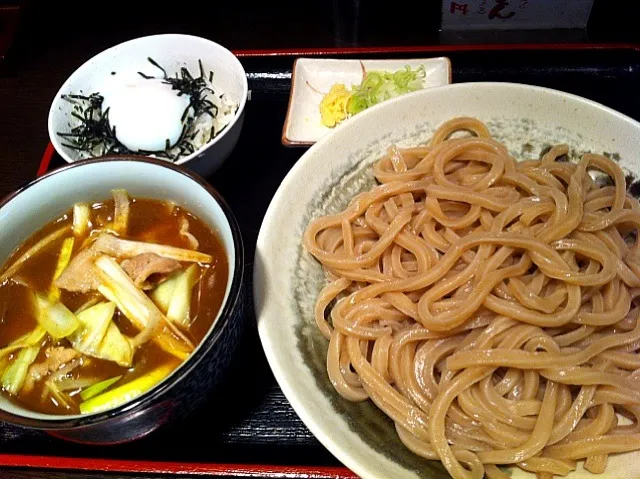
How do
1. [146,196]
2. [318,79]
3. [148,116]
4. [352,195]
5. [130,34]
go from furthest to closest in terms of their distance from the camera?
[130,34], [318,79], [148,116], [352,195], [146,196]

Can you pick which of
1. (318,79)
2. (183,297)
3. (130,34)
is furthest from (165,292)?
(130,34)

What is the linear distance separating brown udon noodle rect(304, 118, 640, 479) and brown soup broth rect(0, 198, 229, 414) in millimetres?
389

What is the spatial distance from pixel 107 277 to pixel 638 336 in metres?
1.61

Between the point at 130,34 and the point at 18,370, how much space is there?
2586mm

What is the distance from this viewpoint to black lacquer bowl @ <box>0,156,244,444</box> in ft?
4.38

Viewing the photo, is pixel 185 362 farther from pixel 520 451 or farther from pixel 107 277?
pixel 520 451

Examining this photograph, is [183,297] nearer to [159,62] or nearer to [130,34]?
[159,62]

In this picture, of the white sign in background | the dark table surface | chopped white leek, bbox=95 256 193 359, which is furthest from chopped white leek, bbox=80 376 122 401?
the white sign in background

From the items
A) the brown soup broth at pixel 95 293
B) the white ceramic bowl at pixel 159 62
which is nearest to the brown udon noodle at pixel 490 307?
the brown soup broth at pixel 95 293

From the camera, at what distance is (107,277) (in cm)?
161

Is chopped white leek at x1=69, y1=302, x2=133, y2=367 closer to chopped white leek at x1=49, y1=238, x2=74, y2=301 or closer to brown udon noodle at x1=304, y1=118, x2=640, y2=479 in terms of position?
chopped white leek at x1=49, y1=238, x2=74, y2=301

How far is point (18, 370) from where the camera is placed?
58.9 inches

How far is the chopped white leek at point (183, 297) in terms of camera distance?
1.56 metres

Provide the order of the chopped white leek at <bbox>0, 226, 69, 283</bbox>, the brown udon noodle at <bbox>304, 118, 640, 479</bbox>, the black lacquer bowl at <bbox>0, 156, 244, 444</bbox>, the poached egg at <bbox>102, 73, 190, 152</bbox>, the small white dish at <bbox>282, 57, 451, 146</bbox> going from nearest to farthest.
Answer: the black lacquer bowl at <bbox>0, 156, 244, 444</bbox> < the brown udon noodle at <bbox>304, 118, 640, 479</bbox> < the chopped white leek at <bbox>0, 226, 69, 283</bbox> < the poached egg at <bbox>102, 73, 190, 152</bbox> < the small white dish at <bbox>282, 57, 451, 146</bbox>
